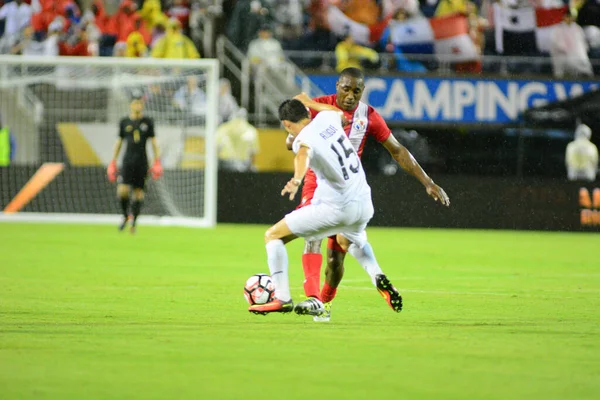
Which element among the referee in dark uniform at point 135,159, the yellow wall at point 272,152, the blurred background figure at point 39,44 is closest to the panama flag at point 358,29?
the yellow wall at point 272,152

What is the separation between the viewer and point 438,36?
24.0m

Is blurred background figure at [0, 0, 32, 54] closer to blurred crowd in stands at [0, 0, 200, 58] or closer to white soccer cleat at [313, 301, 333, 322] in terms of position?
blurred crowd in stands at [0, 0, 200, 58]

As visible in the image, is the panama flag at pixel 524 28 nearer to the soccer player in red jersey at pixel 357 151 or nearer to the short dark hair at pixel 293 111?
the soccer player in red jersey at pixel 357 151

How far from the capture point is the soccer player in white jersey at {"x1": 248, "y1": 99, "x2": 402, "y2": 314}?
27.6 feet

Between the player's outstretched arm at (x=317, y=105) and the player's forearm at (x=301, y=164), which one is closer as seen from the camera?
the player's forearm at (x=301, y=164)

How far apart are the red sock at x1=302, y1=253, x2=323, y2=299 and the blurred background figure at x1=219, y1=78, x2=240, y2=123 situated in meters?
15.3

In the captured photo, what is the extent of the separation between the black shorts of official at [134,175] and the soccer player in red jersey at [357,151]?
1061cm

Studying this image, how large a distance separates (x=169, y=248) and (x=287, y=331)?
908cm

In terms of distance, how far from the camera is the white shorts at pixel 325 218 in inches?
339

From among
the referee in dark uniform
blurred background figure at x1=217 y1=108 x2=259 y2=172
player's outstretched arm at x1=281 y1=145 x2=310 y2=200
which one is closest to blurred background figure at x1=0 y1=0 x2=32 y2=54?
blurred background figure at x1=217 y1=108 x2=259 y2=172

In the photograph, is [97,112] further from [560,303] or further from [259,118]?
[560,303]

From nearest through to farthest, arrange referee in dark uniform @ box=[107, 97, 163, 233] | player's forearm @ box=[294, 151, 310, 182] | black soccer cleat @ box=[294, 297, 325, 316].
→ player's forearm @ box=[294, 151, 310, 182]
black soccer cleat @ box=[294, 297, 325, 316]
referee in dark uniform @ box=[107, 97, 163, 233]

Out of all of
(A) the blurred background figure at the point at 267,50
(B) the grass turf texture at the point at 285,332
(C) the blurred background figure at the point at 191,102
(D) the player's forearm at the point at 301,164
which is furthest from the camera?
(A) the blurred background figure at the point at 267,50

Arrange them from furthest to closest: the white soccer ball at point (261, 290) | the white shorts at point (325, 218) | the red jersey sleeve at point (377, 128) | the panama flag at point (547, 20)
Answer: the panama flag at point (547, 20), the red jersey sleeve at point (377, 128), the white soccer ball at point (261, 290), the white shorts at point (325, 218)
